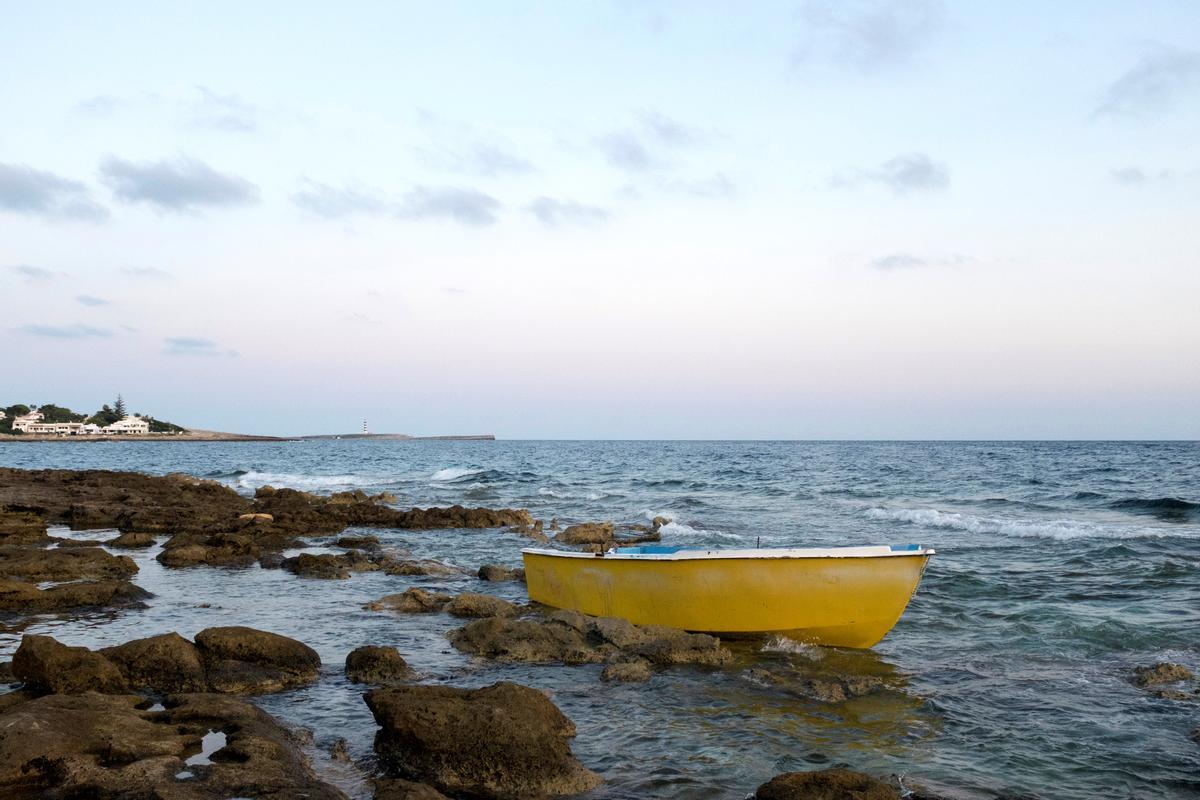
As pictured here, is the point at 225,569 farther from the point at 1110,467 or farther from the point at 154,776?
the point at 1110,467

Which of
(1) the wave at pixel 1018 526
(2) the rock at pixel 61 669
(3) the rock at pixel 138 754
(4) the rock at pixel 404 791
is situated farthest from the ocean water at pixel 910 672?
(2) the rock at pixel 61 669

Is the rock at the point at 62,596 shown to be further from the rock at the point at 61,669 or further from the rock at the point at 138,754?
the rock at the point at 138,754

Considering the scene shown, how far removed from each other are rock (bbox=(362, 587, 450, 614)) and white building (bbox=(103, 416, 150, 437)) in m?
167

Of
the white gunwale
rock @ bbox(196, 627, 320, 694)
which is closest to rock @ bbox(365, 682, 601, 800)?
rock @ bbox(196, 627, 320, 694)

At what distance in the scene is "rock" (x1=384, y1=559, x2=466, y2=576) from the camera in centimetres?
1677

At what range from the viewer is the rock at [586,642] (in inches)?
393

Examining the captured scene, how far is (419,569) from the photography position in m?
16.9

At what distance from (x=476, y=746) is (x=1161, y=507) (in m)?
30.1

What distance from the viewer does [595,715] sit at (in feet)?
26.1

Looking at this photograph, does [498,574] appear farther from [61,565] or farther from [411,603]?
[61,565]

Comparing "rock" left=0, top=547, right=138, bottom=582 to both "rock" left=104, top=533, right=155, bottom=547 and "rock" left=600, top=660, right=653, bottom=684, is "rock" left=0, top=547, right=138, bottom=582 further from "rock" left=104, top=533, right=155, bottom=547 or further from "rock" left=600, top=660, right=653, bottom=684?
"rock" left=600, top=660, right=653, bottom=684

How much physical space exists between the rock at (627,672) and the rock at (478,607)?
3.30 meters

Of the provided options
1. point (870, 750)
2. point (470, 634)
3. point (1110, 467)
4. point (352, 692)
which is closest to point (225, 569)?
point (470, 634)

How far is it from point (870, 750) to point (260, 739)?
15.8 ft
